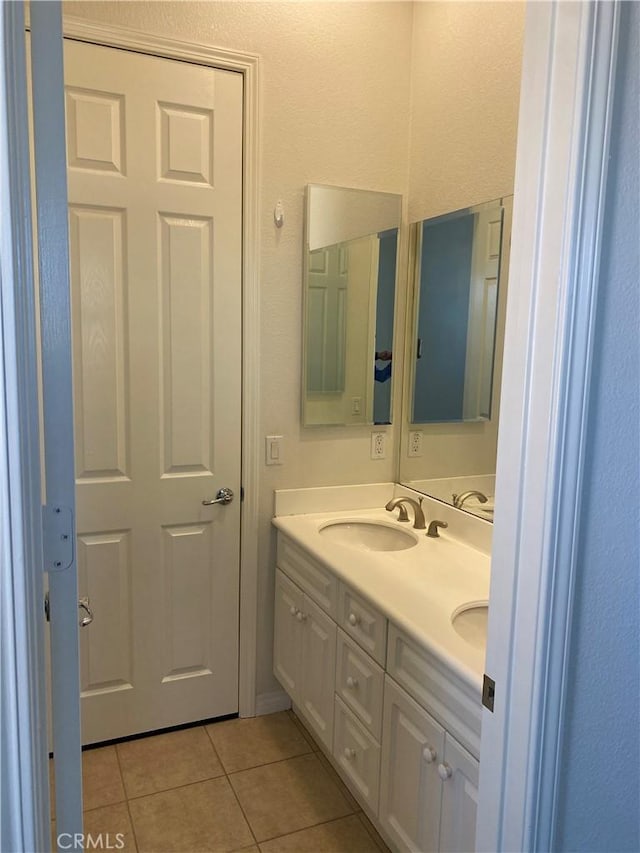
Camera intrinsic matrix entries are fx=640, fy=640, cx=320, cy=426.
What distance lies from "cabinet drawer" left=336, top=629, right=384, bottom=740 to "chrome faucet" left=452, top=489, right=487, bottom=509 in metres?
0.65

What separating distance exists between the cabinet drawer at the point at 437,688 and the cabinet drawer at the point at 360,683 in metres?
0.11

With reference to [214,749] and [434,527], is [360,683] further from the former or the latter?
[214,749]

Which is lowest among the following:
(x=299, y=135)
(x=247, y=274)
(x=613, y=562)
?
(x=613, y=562)

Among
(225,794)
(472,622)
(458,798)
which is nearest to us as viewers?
(458,798)

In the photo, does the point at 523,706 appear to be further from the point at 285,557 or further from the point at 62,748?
the point at 285,557

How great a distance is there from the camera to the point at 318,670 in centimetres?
217

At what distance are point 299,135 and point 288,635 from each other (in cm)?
187

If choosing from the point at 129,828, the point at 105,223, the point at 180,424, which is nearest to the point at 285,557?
the point at 180,424

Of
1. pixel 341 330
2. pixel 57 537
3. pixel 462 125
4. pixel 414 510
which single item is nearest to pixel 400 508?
pixel 414 510

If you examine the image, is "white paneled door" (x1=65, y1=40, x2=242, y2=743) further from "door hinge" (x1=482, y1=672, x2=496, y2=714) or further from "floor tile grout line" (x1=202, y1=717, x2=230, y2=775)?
"door hinge" (x1=482, y1=672, x2=496, y2=714)

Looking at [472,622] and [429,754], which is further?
[472,622]

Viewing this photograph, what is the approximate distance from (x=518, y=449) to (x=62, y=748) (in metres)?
0.74

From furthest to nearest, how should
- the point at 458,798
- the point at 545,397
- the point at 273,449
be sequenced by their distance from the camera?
the point at 273,449, the point at 458,798, the point at 545,397

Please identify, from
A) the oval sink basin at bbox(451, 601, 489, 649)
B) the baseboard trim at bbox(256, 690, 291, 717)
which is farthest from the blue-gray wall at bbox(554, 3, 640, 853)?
the baseboard trim at bbox(256, 690, 291, 717)
